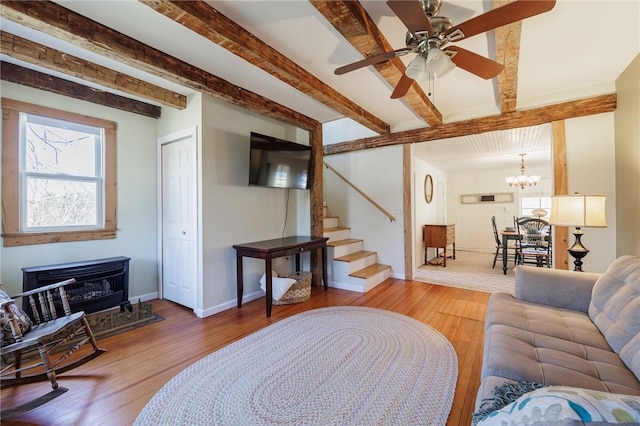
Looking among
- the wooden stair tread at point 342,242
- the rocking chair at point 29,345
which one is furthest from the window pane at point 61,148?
the wooden stair tread at point 342,242

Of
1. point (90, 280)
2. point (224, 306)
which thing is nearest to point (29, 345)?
point (90, 280)

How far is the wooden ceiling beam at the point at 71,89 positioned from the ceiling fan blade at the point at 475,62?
11.1 ft

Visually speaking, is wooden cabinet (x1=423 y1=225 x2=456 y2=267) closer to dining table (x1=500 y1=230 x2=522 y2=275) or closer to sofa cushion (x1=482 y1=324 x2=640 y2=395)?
dining table (x1=500 y1=230 x2=522 y2=275)

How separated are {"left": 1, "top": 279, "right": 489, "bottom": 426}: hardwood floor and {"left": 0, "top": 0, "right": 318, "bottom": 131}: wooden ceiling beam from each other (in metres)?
2.31

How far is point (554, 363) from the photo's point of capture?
50.0 inches

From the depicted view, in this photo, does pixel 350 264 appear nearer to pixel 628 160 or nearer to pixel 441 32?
pixel 441 32

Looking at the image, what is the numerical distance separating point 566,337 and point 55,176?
4463 millimetres

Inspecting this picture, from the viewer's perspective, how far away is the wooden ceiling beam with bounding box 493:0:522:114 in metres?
1.95

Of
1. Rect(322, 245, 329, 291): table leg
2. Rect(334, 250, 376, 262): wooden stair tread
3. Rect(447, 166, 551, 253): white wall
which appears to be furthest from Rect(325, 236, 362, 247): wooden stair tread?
Rect(447, 166, 551, 253): white wall

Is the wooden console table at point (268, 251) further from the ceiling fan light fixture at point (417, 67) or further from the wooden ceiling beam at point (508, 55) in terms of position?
the wooden ceiling beam at point (508, 55)

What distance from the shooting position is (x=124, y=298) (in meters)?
2.99

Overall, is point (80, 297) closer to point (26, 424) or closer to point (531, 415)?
point (26, 424)

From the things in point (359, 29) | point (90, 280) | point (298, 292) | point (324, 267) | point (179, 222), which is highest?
point (359, 29)

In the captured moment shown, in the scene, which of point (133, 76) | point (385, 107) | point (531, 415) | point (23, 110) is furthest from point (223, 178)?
point (531, 415)
